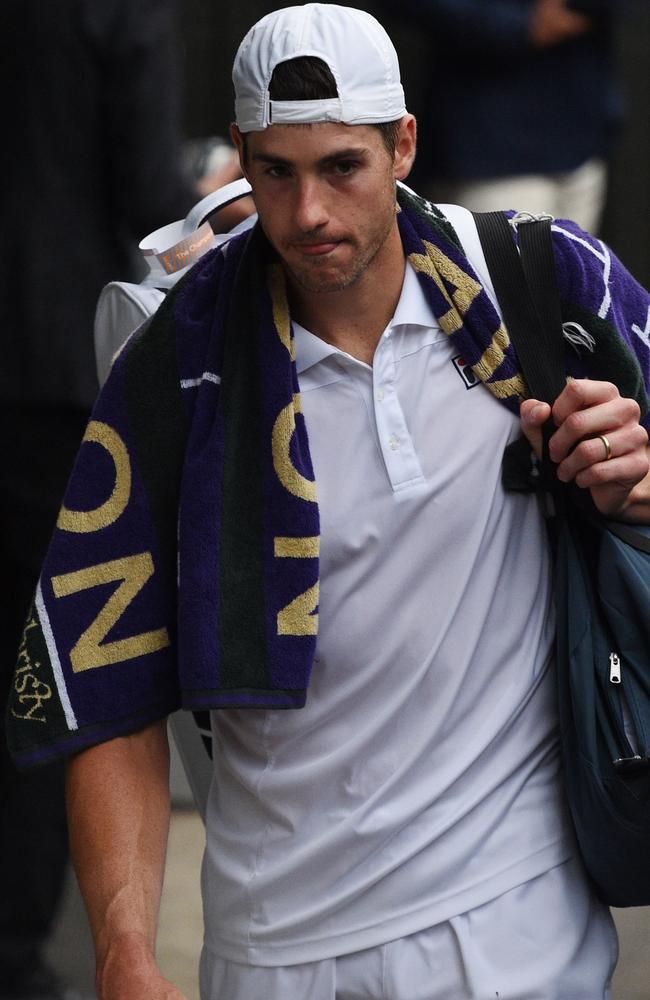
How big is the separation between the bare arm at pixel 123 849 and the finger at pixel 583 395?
2.38 ft

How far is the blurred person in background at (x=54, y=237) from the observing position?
13.0 feet

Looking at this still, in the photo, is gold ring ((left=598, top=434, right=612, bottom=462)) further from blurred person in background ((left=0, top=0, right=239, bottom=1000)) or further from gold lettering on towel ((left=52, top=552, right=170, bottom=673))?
blurred person in background ((left=0, top=0, right=239, bottom=1000))

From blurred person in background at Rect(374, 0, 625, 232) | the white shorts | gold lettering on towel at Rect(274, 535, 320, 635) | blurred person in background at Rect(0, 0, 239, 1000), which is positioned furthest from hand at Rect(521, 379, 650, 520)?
blurred person in background at Rect(374, 0, 625, 232)

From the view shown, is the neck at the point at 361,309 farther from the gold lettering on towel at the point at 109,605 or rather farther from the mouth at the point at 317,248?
the gold lettering on towel at the point at 109,605

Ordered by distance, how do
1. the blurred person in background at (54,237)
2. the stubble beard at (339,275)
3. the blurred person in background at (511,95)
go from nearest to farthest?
the stubble beard at (339,275) < the blurred person in background at (54,237) < the blurred person in background at (511,95)

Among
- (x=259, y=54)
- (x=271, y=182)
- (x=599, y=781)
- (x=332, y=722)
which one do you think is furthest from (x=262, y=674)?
(x=259, y=54)

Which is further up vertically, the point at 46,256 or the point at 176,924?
the point at 46,256

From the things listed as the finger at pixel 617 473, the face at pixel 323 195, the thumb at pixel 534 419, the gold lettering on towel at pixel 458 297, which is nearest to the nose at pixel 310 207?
the face at pixel 323 195

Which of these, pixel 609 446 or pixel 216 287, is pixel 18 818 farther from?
pixel 609 446

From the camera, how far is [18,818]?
4188mm

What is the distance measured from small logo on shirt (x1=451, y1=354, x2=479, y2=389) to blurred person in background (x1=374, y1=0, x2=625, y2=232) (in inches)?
113

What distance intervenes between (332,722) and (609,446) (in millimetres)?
529

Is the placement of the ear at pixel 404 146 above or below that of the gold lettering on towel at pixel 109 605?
above

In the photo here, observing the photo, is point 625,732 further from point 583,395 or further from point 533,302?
point 533,302
